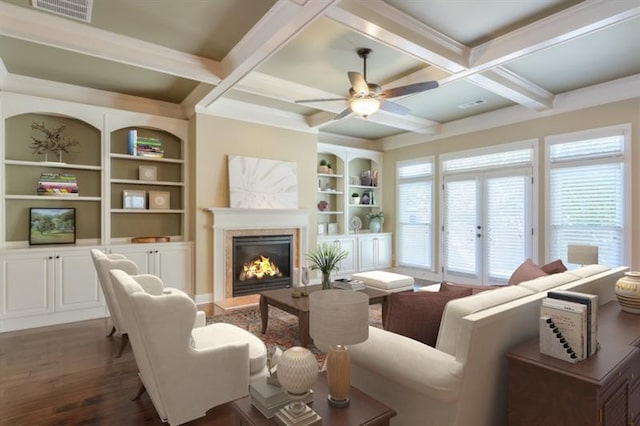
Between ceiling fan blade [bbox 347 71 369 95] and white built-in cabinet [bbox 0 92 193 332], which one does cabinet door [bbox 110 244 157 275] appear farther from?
ceiling fan blade [bbox 347 71 369 95]

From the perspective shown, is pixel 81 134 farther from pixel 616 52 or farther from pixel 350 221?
pixel 616 52

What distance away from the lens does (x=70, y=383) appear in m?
2.63

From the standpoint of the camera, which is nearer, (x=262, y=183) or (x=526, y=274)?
(x=526, y=274)

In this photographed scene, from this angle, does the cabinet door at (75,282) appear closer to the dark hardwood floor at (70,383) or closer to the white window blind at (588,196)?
the dark hardwood floor at (70,383)

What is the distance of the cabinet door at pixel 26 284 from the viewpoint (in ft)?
12.3

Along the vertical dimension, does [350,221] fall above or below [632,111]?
below

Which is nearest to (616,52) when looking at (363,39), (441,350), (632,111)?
(632,111)

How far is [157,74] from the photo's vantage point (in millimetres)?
4059

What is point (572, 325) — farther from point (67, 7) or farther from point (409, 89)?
point (67, 7)

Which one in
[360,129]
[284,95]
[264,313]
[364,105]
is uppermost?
→ [360,129]

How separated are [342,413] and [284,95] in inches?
150

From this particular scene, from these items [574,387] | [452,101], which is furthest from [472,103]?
[574,387]

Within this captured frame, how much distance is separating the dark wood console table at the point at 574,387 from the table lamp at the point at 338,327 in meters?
0.85

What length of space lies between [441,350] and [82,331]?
12.9ft
